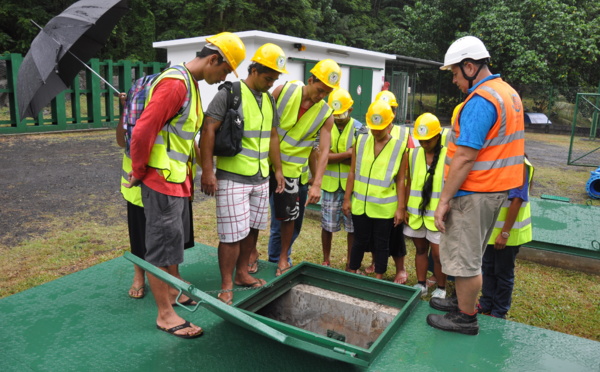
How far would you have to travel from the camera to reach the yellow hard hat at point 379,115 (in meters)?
4.08

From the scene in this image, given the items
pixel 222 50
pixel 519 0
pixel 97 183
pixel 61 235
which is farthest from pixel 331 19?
pixel 222 50

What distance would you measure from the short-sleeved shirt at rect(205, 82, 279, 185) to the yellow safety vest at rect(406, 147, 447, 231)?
1.34m

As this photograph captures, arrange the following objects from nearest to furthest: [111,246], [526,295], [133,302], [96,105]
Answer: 1. [133,302]
2. [526,295]
3. [111,246]
4. [96,105]

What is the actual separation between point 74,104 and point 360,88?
9.52 meters

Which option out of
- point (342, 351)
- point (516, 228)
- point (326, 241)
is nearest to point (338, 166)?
point (326, 241)

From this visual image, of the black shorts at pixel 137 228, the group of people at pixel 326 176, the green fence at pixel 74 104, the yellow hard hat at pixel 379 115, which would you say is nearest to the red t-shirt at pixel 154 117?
the group of people at pixel 326 176

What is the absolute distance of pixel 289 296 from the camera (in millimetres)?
3893

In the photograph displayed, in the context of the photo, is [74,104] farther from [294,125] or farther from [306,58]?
[294,125]

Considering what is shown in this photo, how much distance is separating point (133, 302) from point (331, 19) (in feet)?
95.6

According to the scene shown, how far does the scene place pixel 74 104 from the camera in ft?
50.6

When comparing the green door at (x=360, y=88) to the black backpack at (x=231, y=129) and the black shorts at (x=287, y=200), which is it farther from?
the black backpack at (x=231, y=129)

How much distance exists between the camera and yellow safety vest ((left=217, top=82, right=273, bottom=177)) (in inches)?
132

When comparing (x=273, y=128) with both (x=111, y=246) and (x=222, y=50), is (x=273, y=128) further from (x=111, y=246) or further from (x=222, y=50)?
(x=111, y=246)

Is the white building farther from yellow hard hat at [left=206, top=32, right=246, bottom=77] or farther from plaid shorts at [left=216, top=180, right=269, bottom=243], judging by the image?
yellow hard hat at [left=206, top=32, right=246, bottom=77]
